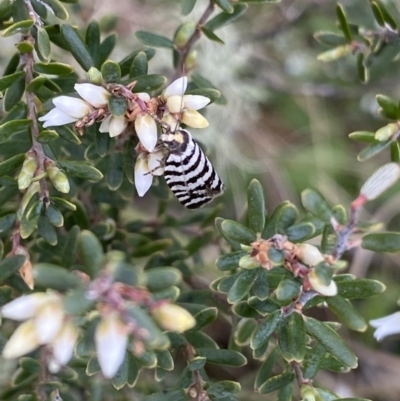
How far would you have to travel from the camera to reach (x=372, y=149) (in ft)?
2.72

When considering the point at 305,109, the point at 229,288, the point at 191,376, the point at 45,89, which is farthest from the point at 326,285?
the point at 305,109

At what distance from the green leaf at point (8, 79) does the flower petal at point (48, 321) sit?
1.34ft

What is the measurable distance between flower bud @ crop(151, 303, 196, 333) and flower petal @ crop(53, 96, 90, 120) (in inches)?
12.8

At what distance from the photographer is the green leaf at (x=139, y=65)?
2.67 ft

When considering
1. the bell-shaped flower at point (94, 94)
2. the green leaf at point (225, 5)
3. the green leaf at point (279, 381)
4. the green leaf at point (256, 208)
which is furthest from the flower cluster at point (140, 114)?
the green leaf at point (279, 381)

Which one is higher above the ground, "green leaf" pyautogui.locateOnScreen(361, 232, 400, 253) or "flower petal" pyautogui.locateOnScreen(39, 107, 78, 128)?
"flower petal" pyautogui.locateOnScreen(39, 107, 78, 128)

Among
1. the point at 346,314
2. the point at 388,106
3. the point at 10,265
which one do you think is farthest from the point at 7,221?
the point at 388,106

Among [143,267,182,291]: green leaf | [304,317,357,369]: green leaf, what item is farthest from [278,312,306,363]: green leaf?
[143,267,182,291]: green leaf

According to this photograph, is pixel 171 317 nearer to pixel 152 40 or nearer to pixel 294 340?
pixel 294 340

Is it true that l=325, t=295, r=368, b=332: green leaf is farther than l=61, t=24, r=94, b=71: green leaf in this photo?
No

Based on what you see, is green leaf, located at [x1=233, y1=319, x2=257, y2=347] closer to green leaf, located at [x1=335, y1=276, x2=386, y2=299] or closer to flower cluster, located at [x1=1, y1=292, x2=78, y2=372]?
green leaf, located at [x1=335, y1=276, x2=386, y2=299]

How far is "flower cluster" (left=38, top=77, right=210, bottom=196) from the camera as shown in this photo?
716mm

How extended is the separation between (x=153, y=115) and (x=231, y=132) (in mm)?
1422

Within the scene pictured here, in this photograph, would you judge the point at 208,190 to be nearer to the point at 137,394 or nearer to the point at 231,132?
the point at 137,394
